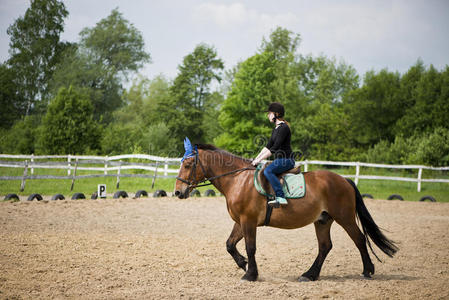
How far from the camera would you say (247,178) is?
6.06m

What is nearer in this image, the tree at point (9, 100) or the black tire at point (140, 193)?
the black tire at point (140, 193)

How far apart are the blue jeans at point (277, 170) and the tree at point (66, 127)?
27.8 meters

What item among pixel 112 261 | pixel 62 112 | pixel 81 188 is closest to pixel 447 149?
pixel 81 188

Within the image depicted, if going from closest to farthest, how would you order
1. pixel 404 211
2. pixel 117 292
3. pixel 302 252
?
pixel 117 292 < pixel 302 252 < pixel 404 211

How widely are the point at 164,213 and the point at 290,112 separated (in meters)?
31.0

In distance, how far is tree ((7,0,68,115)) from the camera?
3853cm

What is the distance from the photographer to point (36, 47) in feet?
128

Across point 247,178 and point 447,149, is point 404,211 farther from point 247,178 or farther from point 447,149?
point 447,149

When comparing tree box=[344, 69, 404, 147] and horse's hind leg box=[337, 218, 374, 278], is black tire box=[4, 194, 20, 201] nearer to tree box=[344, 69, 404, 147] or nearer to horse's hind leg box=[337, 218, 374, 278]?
horse's hind leg box=[337, 218, 374, 278]

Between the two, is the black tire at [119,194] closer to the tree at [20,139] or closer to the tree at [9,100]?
the tree at [20,139]

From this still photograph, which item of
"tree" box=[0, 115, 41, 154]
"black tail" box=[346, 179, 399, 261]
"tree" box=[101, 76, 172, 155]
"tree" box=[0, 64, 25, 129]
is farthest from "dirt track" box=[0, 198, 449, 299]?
"tree" box=[0, 64, 25, 129]

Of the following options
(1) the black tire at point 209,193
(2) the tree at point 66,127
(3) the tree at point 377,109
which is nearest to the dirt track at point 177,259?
(1) the black tire at point 209,193

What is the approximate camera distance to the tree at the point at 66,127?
101 ft

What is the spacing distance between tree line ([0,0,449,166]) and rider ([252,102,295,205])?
2489 centimetres
